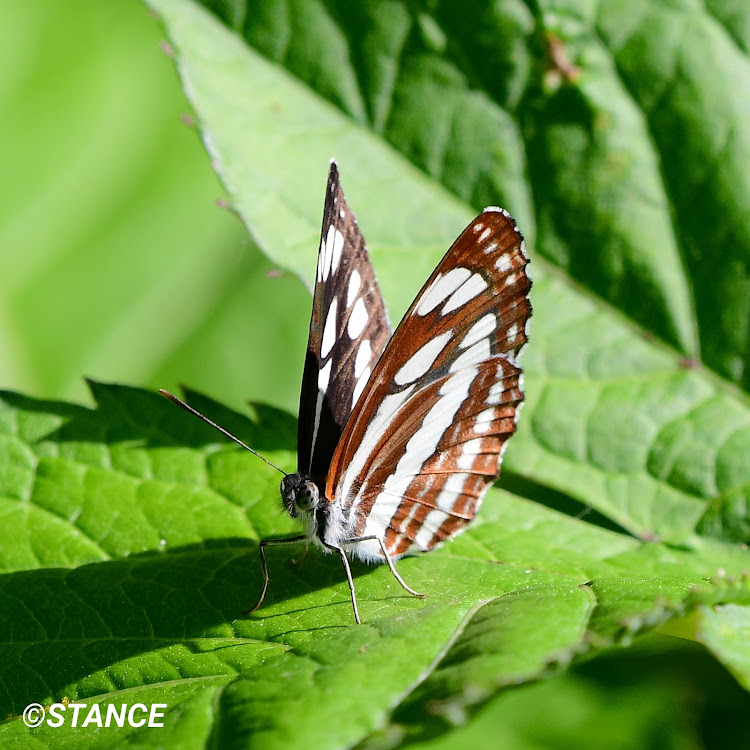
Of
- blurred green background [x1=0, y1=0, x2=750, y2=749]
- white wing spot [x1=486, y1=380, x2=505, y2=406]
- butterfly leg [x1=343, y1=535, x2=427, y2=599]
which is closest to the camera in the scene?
butterfly leg [x1=343, y1=535, x2=427, y2=599]

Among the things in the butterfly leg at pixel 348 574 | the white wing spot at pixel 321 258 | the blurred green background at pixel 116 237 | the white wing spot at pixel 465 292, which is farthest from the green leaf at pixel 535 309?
the blurred green background at pixel 116 237

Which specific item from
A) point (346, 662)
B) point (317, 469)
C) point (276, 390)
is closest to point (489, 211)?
point (317, 469)

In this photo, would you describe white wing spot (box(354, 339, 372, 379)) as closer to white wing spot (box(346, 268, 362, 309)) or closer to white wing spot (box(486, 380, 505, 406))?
white wing spot (box(346, 268, 362, 309))

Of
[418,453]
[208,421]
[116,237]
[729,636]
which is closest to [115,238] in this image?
[116,237]

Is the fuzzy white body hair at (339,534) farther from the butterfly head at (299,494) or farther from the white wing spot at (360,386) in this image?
the white wing spot at (360,386)

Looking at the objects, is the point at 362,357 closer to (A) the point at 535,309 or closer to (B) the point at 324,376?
(B) the point at 324,376

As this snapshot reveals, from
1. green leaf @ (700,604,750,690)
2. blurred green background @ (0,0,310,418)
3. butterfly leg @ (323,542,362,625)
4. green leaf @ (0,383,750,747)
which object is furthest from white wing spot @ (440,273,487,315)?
blurred green background @ (0,0,310,418)
